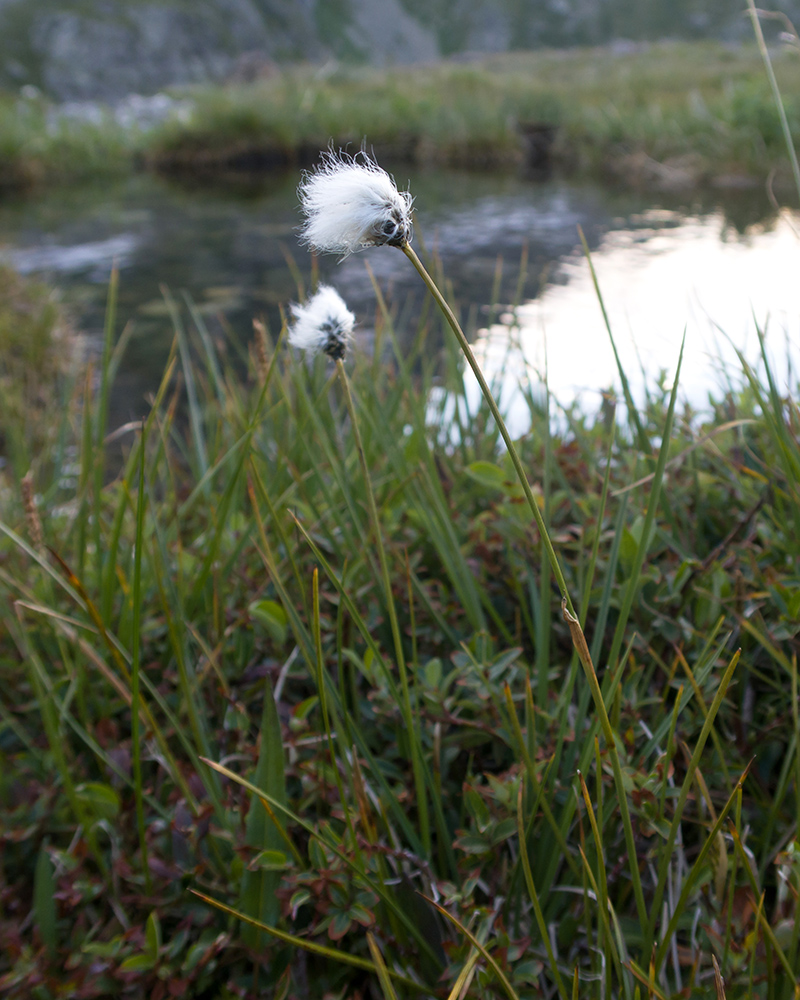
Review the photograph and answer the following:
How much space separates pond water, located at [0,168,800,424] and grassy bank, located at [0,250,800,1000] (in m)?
0.72

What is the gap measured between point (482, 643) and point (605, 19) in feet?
219

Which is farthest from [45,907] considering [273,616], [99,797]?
[273,616]

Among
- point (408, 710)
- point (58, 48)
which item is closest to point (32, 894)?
point (408, 710)

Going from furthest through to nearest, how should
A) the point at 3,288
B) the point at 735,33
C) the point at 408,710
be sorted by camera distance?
the point at 735,33
the point at 3,288
the point at 408,710

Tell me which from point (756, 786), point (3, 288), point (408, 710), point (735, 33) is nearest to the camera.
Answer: point (408, 710)

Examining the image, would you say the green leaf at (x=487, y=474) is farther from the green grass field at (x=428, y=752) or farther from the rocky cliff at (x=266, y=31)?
the rocky cliff at (x=266, y=31)

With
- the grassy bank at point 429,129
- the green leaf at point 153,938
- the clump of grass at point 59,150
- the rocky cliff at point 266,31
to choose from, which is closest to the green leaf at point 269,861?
the green leaf at point 153,938

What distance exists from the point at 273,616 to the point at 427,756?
12.1 inches

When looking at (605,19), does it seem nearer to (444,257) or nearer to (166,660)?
(444,257)

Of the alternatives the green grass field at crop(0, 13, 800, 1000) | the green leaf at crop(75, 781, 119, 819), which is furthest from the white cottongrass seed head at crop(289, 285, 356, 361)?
the green leaf at crop(75, 781, 119, 819)

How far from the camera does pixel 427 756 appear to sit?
33.3 inches

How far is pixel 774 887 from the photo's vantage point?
0.82 meters

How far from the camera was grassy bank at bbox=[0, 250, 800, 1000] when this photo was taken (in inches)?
27.2

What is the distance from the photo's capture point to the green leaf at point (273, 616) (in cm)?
100
